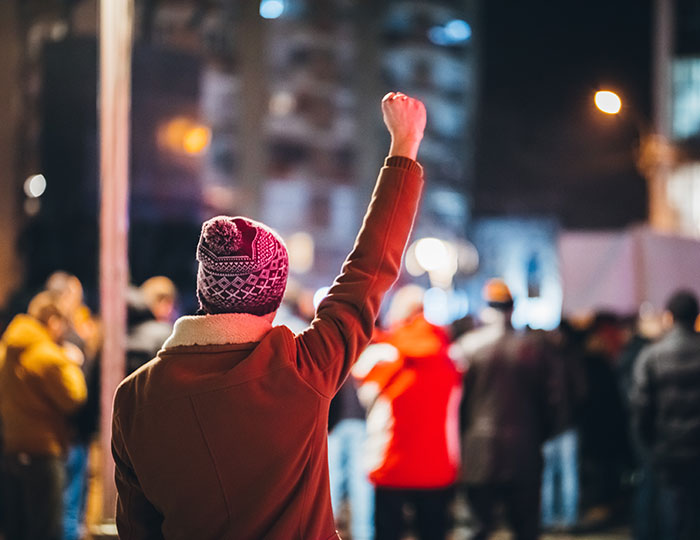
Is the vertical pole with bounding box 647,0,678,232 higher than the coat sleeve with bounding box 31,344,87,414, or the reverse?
the vertical pole with bounding box 647,0,678,232

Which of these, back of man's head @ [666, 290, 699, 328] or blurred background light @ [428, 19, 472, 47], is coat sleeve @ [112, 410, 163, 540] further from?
blurred background light @ [428, 19, 472, 47]

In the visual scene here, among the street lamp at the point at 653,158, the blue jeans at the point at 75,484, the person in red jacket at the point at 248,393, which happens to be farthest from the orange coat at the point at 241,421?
the street lamp at the point at 653,158

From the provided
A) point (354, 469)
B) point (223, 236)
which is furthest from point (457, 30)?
point (223, 236)

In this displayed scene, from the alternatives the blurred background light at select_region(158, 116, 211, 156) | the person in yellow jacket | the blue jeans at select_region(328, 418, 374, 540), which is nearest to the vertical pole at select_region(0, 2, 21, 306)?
the blurred background light at select_region(158, 116, 211, 156)

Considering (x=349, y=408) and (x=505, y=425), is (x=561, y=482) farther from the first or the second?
(x=505, y=425)

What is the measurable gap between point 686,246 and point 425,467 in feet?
13.5

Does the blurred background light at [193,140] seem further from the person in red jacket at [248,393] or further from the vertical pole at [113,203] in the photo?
the person in red jacket at [248,393]

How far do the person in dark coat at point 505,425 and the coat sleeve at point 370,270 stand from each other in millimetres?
4619

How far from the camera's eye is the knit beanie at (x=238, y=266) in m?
2.13

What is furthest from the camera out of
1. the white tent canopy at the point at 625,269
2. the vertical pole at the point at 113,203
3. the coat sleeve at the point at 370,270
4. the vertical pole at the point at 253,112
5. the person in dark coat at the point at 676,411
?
the vertical pole at the point at 253,112

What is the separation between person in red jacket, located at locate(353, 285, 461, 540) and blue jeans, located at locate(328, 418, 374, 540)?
1.45m

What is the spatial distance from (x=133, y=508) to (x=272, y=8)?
67741mm

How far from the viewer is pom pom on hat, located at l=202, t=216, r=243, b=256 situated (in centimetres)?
212

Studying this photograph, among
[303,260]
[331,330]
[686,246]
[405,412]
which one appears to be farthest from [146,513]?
[303,260]
